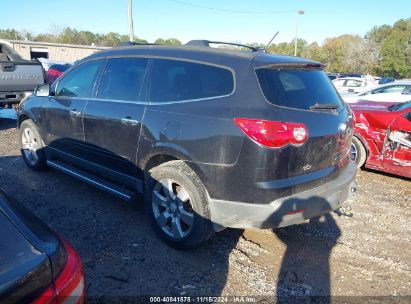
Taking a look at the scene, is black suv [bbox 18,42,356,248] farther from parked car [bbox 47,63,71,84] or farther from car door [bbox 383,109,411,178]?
parked car [bbox 47,63,71,84]

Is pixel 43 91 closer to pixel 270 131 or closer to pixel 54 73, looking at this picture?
pixel 270 131

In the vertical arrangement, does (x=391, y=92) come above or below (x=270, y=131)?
below

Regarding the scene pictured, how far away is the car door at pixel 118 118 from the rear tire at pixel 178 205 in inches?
13.3

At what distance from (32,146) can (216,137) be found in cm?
368

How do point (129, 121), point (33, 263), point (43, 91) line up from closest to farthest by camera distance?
point (33, 263) → point (129, 121) → point (43, 91)

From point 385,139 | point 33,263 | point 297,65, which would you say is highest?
point 297,65

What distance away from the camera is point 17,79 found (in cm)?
820

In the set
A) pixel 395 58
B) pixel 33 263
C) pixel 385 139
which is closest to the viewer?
pixel 33 263

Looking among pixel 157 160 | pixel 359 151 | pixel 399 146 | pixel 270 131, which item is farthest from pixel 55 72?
pixel 270 131

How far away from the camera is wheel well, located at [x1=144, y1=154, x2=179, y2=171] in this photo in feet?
11.0

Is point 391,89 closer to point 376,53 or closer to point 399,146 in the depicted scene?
point 399,146

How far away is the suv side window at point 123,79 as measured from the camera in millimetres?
3637

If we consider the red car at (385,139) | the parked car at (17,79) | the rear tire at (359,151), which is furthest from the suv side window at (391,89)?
the parked car at (17,79)

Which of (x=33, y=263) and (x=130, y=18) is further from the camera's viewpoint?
(x=130, y=18)
